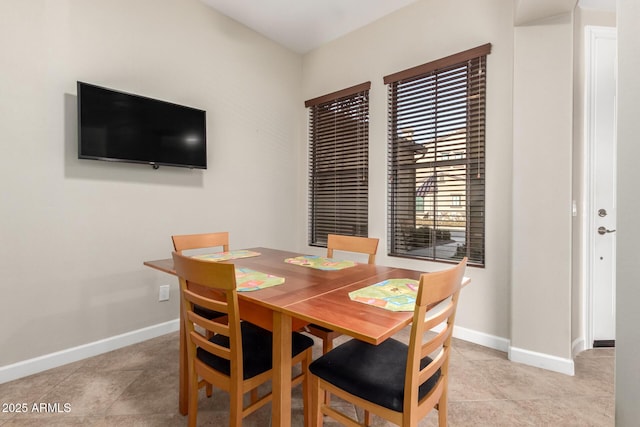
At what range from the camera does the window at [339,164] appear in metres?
3.16

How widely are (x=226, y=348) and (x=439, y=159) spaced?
2249 mm

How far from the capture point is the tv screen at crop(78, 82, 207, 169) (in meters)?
2.10

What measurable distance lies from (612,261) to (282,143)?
3.26m

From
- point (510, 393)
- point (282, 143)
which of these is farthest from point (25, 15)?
point (510, 393)

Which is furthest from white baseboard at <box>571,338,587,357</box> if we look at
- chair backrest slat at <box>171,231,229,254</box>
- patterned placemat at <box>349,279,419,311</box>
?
chair backrest slat at <box>171,231,229,254</box>

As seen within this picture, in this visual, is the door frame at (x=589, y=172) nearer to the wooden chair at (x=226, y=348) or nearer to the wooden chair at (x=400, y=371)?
the wooden chair at (x=400, y=371)

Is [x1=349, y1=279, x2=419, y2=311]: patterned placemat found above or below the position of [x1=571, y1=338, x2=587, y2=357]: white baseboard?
above

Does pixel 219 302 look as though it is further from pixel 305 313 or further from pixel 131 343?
pixel 131 343

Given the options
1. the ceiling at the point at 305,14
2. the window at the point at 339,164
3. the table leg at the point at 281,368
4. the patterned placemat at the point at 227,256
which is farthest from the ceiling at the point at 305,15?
the table leg at the point at 281,368

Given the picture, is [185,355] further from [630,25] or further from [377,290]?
[630,25]

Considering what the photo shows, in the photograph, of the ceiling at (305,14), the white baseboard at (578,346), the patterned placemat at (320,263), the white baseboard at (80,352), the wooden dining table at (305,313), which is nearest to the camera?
the wooden dining table at (305,313)

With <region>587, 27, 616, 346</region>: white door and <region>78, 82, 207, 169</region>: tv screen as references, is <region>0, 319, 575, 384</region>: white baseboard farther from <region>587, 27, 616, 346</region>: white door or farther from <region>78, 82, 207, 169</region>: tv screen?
<region>78, 82, 207, 169</region>: tv screen

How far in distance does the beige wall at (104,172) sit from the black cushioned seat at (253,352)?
1.41 m

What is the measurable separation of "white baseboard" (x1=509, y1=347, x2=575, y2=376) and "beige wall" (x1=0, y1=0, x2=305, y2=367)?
2.54 metres
